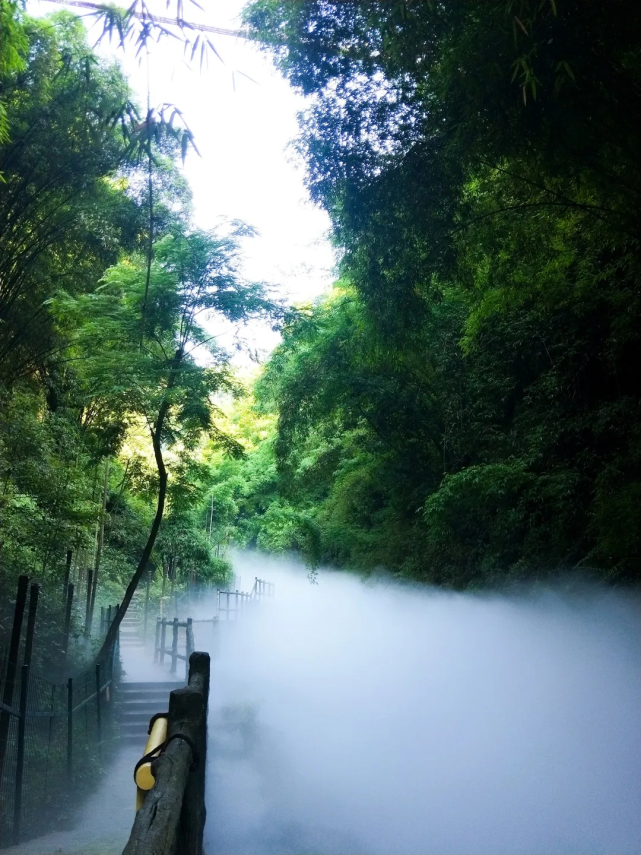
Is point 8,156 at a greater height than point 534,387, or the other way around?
point 8,156

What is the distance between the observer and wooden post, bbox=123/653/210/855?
43.0 inches

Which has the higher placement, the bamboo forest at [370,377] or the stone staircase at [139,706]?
the bamboo forest at [370,377]

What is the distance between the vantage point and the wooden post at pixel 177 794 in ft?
3.58

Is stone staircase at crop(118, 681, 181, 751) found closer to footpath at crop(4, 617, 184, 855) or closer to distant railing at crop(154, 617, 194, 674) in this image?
footpath at crop(4, 617, 184, 855)

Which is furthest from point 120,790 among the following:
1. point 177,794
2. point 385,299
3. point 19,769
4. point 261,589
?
point 261,589

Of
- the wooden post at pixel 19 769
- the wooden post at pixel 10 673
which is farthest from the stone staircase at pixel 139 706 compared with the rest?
the wooden post at pixel 10 673

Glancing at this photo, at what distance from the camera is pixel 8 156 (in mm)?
4953

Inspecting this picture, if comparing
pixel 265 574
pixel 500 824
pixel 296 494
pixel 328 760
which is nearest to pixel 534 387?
pixel 500 824

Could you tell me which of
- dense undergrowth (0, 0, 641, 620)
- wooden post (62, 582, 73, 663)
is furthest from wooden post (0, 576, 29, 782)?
dense undergrowth (0, 0, 641, 620)

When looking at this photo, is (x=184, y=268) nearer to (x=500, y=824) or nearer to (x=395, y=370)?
(x=395, y=370)

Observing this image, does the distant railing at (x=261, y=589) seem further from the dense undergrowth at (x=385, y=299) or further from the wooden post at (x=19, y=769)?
the wooden post at (x=19, y=769)

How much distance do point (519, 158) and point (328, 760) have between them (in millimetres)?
4308

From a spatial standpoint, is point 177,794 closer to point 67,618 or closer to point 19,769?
point 19,769

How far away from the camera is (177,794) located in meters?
1.23
